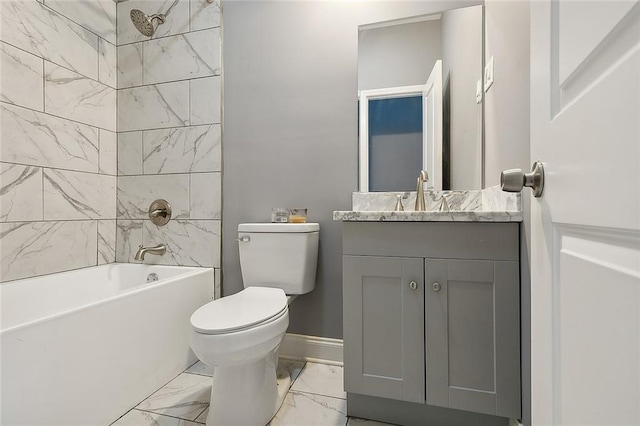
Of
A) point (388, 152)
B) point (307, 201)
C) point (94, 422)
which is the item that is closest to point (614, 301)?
point (388, 152)

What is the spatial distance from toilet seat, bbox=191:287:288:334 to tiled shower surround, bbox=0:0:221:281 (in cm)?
62

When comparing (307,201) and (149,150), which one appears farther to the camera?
(149,150)

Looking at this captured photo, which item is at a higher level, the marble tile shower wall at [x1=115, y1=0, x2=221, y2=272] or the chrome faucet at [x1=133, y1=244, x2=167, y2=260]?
the marble tile shower wall at [x1=115, y1=0, x2=221, y2=272]

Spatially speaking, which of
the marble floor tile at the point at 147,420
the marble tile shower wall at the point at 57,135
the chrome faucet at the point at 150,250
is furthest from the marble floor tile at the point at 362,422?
the marble tile shower wall at the point at 57,135

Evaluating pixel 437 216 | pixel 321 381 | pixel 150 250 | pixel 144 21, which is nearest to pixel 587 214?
pixel 437 216

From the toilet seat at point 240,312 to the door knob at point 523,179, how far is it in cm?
92

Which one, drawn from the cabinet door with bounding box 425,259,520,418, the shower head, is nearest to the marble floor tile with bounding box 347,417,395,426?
the cabinet door with bounding box 425,259,520,418

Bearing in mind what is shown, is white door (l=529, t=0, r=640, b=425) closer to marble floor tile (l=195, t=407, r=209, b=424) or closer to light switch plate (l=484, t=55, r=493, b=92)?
light switch plate (l=484, t=55, r=493, b=92)

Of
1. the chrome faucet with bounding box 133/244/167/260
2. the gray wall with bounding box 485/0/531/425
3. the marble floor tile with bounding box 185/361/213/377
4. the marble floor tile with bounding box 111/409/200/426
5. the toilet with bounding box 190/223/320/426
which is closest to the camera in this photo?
the gray wall with bounding box 485/0/531/425

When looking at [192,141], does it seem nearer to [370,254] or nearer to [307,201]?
[307,201]

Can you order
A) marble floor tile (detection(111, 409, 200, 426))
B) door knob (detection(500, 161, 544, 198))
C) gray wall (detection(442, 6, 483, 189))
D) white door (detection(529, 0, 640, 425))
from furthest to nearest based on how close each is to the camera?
gray wall (detection(442, 6, 483, 189)), marble floor tile (detection(111, 409, 200, 426)), door knob (detection(500, 161, 544, 198)), white door (detection(529, 0, 640, 425))

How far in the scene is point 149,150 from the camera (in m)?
2.04

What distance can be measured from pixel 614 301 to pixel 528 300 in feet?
2.46

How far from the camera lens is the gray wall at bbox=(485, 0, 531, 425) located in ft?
3.19
